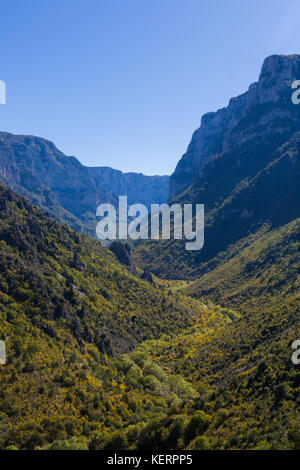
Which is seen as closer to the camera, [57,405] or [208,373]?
[57,405]

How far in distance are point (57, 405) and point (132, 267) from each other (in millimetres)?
114003

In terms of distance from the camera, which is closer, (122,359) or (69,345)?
(69,345)

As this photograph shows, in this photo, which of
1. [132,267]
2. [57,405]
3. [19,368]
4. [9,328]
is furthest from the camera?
[132,267]

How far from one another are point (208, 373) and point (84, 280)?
50926mm

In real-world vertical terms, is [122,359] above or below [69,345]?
below

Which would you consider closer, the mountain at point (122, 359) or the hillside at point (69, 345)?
the mountain at point (122, 359)

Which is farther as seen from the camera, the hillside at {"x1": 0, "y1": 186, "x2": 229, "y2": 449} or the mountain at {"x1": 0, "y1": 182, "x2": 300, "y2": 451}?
the hillside at {"x1": 0, "y1": 186, "x2": 229, "y2": 449}

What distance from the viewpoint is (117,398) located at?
62781 mm

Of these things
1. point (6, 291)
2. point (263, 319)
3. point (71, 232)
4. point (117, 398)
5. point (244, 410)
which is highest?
point (71, 232)

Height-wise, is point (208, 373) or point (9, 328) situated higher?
point (9, 328)
